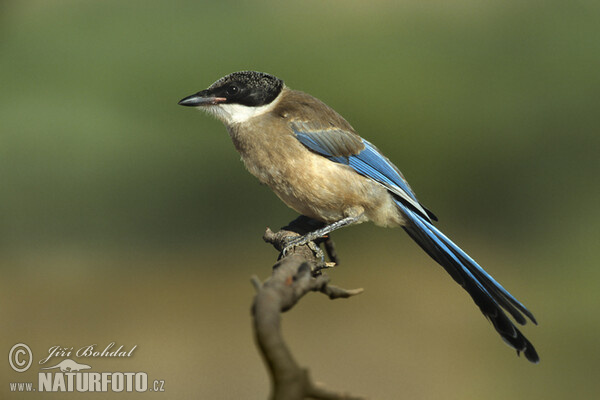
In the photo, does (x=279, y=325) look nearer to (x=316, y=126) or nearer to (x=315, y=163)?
(x=315, y=163)

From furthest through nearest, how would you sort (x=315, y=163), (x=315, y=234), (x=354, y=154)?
(x=354, y=154), (x=315, y=163), (x=315, y=234)

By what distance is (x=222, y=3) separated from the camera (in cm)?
881

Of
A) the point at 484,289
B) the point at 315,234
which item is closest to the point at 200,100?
the point at 315,234

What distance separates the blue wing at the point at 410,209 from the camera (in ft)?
9.48

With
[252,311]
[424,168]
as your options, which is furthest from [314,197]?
[424,168]

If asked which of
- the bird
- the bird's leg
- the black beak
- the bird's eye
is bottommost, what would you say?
the bird's leg

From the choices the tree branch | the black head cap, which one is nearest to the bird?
the black head cap

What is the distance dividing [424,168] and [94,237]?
3.49m

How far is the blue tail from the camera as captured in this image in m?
2.77

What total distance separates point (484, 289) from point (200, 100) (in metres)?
1.46

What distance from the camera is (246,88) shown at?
10.3 ft

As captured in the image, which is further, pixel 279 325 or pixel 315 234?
pixel 315 234

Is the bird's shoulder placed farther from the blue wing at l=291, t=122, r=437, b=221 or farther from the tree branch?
the tree branch

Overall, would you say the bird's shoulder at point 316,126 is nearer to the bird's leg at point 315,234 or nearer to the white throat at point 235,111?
the white throat at point 235,111
